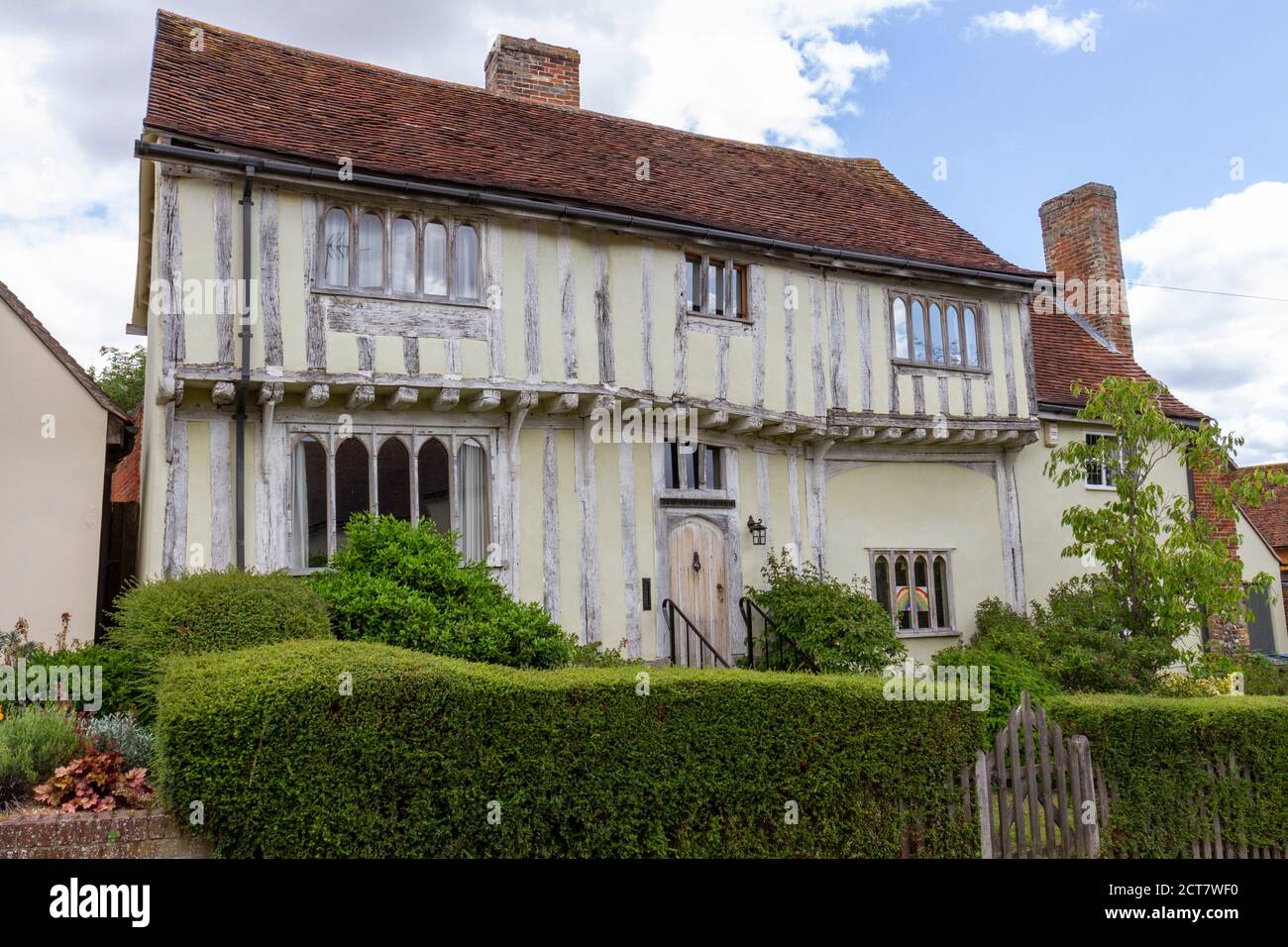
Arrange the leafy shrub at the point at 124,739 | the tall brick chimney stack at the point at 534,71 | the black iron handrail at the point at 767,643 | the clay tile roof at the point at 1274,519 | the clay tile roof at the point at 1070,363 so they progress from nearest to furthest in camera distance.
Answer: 1. the leafy shrub at the point at 124,739
2. the black iron handrail at the point at 767,643
3. the tall brick chimney stack at the point at 534,71
4. the clay tile roof at the point at 1070,363
5. the clay tile roof at the point at 1274,519

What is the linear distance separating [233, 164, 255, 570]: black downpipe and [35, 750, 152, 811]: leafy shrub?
147 inches

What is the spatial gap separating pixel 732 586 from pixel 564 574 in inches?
105

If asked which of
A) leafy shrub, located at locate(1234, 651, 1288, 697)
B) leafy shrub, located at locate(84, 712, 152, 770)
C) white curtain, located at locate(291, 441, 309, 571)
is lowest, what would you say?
leafy shrub, located at locate(1234, 651, 1288, 697)

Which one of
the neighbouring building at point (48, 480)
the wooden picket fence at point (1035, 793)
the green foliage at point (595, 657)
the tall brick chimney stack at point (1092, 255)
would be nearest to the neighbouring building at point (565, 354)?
the green foliage at point (595, 657)

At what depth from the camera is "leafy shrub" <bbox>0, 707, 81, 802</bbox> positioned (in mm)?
6848

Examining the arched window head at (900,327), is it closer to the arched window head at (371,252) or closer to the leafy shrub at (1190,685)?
the leafy shrub at (1190,685)

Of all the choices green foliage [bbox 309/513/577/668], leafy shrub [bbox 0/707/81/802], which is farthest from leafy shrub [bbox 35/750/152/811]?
green foliage [bbox 309/513/577/668]

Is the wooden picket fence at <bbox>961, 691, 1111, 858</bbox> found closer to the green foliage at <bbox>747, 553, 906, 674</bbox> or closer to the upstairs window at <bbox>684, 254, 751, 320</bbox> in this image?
the green foliage at <bbox>747, 553, 906, 674</bbox>

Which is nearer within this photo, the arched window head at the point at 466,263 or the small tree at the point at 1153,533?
the small tree at the point at 1153,533

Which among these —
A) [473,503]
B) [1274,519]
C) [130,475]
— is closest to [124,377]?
[130,475]

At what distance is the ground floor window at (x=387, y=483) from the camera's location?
11.4 meters

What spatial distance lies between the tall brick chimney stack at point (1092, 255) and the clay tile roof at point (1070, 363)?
62 cm
